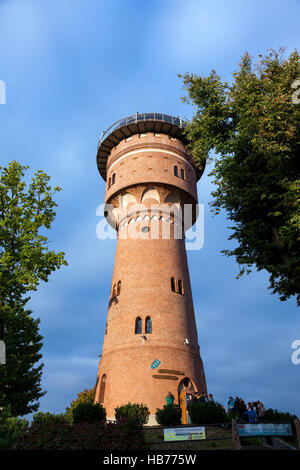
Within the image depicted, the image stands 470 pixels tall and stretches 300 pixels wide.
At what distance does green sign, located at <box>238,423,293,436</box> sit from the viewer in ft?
30.9

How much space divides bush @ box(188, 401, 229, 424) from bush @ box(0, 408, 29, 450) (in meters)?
6.64

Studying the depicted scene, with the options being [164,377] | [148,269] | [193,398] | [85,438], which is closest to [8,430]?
[85,438]

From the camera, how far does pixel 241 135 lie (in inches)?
580

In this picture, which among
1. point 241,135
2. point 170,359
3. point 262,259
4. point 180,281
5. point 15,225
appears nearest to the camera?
point 262,259

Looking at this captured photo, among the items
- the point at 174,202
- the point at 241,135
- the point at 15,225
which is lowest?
the point at 15,225

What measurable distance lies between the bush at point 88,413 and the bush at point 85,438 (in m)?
5.98

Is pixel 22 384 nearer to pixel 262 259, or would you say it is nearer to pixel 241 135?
pixel 262 259

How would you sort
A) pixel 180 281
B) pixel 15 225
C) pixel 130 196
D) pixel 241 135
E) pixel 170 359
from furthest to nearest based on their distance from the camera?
pixel 130 196 < pixel 180 281 < pixel 170 359 < pixel 15 225 < pixel 241 135

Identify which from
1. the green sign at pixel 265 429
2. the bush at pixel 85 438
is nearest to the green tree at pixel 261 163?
the green sign at pixel 265 429

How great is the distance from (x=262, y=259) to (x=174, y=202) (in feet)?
42.9

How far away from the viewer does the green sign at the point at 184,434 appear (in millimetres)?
9133

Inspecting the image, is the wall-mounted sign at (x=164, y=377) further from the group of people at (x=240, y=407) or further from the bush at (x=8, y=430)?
the bush at (x=8, y=430)

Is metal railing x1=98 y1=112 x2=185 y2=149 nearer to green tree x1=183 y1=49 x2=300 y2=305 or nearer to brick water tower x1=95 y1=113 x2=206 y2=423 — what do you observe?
brick water tower x1=95 y1=113 x2=206 y2=423
